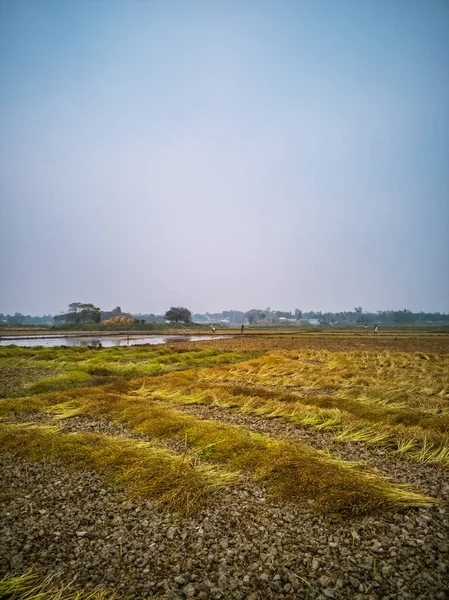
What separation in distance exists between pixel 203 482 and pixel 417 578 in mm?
3137

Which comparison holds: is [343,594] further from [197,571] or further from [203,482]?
Result: [203,482]

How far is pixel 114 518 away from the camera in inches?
188

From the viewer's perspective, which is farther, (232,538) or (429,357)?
(429,357)

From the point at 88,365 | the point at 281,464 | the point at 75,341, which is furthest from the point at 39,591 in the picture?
the point at 75,341

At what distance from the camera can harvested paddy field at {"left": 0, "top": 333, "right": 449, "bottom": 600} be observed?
3650 mm

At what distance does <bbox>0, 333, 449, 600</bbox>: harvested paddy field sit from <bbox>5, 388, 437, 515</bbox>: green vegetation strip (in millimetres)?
29

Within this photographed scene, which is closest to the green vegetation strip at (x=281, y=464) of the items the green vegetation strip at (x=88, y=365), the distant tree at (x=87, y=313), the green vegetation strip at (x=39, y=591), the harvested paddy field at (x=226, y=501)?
the harvested paddy field at (x=226, y=501)

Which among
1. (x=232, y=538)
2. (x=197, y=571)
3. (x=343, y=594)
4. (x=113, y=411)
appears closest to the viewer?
(x=343, y=594)

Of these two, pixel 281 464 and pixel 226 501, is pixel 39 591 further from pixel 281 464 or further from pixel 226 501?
pixel 281 464

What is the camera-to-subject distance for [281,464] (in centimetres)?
613

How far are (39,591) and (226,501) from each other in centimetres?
257

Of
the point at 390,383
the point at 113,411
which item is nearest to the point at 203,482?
the point at 113,411

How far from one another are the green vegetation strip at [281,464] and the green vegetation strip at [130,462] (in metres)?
0.25

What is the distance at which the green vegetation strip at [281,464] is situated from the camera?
508 cm
